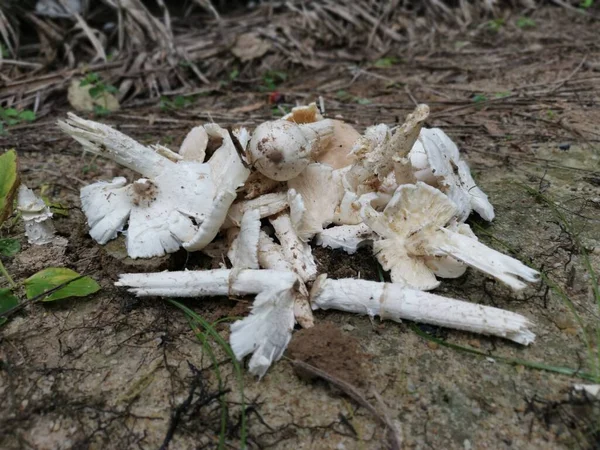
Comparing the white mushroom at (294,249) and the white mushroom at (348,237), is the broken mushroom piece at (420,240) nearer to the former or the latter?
the white mushroom at (348,237)

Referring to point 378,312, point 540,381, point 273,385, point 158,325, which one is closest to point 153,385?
point 158,325

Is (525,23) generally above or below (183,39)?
below

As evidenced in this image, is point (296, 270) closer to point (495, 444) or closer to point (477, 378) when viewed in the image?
point (477, 378)

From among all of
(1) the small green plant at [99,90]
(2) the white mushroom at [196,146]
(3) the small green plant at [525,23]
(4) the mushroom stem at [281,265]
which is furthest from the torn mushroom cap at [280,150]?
(3) the small green plant at [525,23]

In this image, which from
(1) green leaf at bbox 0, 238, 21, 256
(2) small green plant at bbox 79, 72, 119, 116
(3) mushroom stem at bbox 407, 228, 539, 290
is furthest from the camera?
(2) small green plant at bbox 79, 72, 119, 116

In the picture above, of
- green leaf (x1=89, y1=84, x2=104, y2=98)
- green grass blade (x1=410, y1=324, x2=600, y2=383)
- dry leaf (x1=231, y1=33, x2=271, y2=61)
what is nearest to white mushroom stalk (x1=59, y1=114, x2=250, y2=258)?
green grass blade (x1=410, y1=324, x2=600, y2=383)

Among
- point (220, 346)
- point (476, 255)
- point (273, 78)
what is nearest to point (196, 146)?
point (220, 346)

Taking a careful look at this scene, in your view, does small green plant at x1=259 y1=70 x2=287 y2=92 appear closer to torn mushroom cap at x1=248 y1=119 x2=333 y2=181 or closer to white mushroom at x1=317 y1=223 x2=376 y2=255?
torn mushroom cap at x1=248 y1=119 x2=333 y2=181

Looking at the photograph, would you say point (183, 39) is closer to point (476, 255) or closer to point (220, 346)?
point (220, 346)
